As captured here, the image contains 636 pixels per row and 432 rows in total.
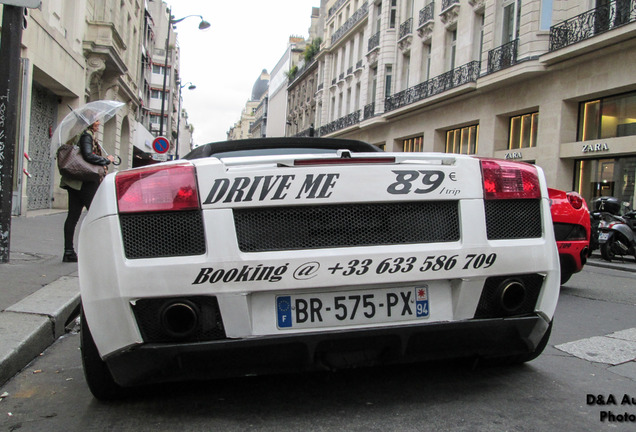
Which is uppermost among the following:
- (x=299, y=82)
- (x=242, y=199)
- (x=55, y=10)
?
(x=299, y=82)

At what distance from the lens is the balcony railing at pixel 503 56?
67.1ft

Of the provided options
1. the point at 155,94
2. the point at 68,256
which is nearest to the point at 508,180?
the point at 68,256

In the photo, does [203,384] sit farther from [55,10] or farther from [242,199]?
[55,10]

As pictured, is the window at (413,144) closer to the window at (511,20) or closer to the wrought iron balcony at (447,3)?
the wrought iron balcony at (447,3)

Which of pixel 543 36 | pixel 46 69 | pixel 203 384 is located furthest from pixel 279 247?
pixel 543 36

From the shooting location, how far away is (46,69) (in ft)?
46.8

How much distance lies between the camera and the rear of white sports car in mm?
2311

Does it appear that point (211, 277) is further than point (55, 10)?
No

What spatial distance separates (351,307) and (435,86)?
2519 centimetres

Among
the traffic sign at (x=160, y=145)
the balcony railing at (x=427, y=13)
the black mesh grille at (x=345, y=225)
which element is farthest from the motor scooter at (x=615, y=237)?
the balcony railing at (x=427, y=13)

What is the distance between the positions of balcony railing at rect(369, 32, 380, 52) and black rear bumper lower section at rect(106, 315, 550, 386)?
34.5 m

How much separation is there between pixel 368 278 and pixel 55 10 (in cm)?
1619

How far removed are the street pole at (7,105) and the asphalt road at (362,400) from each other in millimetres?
3228

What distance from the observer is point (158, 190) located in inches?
A: 94.0
